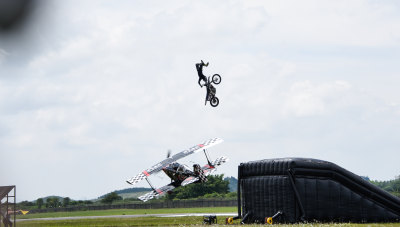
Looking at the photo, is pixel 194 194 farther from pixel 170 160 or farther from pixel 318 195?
pixel 318 195

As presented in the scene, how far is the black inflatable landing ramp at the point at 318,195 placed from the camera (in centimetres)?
3897

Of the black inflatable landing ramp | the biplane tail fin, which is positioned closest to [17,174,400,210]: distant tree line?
the biplane tail fin

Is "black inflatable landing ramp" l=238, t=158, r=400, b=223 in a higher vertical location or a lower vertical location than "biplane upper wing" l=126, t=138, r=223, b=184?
lower

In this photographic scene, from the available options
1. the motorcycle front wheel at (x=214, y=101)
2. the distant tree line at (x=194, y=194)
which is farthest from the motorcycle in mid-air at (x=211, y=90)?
the distant tree line at (x=194, y=194)

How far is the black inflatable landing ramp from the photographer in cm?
3897

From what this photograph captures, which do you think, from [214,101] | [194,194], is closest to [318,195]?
[214,101]

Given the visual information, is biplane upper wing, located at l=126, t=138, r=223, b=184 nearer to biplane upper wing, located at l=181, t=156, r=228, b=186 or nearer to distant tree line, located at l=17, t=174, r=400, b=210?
biplane upper wing, located at l=181, t=156, r=228, b=186

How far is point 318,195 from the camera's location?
39438 millimetres

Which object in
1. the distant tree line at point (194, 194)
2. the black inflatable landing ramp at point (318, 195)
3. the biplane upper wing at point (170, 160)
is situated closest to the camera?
the black inflatable landing ramp at point (318, 195)

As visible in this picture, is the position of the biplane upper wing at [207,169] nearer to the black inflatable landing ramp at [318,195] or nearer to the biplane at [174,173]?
the biplane at [174,173]

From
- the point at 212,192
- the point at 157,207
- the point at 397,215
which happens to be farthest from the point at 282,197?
the point at 212,192

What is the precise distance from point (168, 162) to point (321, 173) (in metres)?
31.2

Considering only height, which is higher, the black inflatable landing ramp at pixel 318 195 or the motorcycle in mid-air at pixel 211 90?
the motorcycle in mid-air at pixel 211 90

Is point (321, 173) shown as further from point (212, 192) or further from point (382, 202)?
point (212, 192)
